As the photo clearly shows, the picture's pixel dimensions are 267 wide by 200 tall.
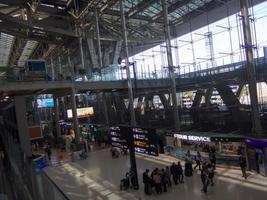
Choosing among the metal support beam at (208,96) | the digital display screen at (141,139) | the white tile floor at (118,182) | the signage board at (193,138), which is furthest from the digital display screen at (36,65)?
the metal support beam at (208,96)

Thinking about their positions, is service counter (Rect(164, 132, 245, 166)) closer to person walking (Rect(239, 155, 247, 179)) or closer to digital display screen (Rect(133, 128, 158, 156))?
person walking (Rect(239, 155, 247, 179))

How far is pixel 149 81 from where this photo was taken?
115 ft

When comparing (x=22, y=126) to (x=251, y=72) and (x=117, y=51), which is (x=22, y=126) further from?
(x=251, y=72)

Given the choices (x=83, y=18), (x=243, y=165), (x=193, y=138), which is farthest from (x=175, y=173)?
(x=83, y=18)

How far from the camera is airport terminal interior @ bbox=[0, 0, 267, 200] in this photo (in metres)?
15.4

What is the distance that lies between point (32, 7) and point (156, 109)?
56.0 ft

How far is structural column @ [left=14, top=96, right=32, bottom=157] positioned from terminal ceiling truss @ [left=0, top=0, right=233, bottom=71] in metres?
8.65

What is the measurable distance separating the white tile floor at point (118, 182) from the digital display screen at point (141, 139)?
7.40ft

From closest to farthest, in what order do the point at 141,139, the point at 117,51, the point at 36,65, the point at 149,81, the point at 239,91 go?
the point at 141,139 < the point at 239,91 < the point at 36,65 < the point at 149,81 < the point at 117,51

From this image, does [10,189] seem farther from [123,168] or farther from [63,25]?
[63,25]

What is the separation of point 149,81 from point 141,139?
68.1ft

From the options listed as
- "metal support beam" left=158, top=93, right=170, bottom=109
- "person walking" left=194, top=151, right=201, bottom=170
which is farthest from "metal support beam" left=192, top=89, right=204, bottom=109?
"person walking" left=194, top=151, right=201, bottom=170

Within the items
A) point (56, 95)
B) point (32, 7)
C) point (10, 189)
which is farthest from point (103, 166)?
point (32, 7)

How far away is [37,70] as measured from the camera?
2530cm
